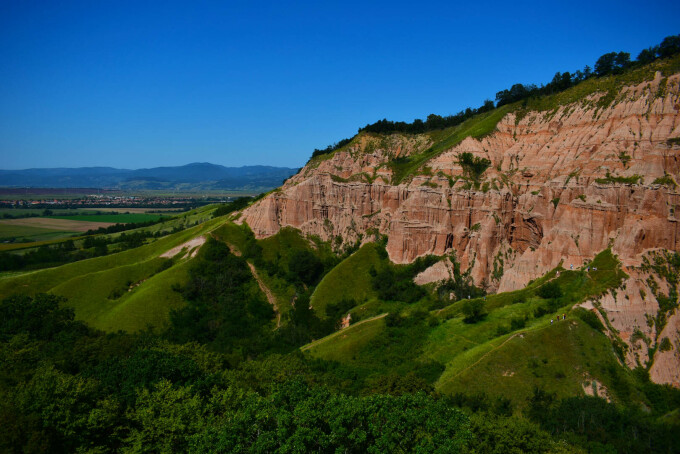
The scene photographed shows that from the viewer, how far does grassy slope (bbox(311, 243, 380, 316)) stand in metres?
74.9

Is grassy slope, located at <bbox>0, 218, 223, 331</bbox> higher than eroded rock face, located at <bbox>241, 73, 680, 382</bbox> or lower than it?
lower

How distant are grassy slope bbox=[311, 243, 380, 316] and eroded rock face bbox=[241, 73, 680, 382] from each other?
18.0 ft

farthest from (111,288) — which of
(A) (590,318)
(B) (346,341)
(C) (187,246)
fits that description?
(A) (590,318)

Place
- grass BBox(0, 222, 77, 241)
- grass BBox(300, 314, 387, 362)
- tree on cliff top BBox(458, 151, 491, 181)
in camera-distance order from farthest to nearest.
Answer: grass BBox(0, 222, 77, 241) → tree on cliff top BBox(458, 151, 491, 181) → grass BBox(300, 314, 387, 362)

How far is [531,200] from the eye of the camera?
71.6 meters

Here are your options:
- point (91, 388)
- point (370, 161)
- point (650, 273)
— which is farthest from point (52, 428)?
point (370, 161)

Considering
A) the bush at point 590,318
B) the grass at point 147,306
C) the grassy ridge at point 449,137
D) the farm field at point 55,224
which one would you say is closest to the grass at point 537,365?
the bush at point 590,318

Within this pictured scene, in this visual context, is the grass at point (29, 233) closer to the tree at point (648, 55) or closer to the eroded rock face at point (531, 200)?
the eroded rock face at point (531, 200)

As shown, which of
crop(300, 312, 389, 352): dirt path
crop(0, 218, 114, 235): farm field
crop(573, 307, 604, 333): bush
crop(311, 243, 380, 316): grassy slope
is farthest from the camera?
crop(0, 218, 114, 235): farm field

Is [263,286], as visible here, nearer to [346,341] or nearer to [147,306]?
[147,306]

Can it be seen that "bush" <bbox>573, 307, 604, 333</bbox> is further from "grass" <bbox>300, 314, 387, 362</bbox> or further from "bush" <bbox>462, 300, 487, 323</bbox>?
"grass" <bbox>300, 314, 387, 362</bbox>

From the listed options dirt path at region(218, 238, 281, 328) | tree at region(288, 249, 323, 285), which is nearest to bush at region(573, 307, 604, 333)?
dirt path at region(218, 238, 281, 328)

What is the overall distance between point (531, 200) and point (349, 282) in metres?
36.1

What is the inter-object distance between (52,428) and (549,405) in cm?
4097
